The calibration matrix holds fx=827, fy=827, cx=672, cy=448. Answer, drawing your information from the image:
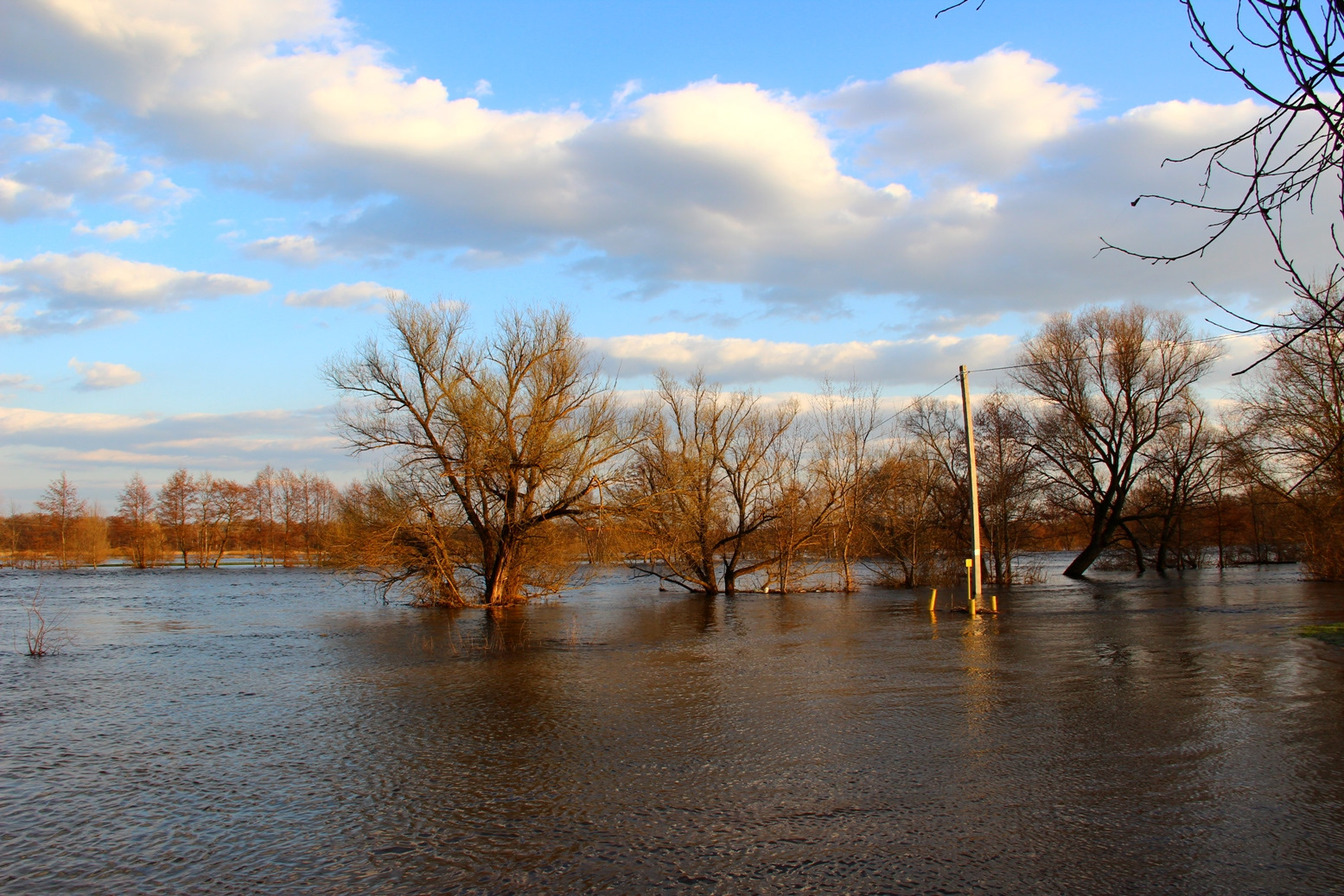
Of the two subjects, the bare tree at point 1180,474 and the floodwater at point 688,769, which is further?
the bare tree at point 1180,474

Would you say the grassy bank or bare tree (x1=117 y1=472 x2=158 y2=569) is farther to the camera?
bare tree (x1=117 y1=472 x2=158 y2=569)

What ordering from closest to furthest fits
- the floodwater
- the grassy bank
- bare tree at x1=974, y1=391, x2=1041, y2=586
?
the floodwater
the grassy bank
bare tree at x1=974, y1=391, x2=1041, y2=586

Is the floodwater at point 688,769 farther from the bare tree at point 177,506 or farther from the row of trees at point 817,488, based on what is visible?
the bare tree at point 177,506

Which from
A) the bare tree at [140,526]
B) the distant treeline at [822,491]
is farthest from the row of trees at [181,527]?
the distant treeline at [822,491]

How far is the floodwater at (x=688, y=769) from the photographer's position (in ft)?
16.6

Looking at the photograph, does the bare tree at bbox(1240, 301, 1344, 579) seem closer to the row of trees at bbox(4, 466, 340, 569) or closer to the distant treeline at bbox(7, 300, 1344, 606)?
the distant treeline at bbox(7, 300, 1344, 606)

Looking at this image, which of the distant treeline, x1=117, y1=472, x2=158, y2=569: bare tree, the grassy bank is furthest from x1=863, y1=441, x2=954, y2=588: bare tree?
x1=117, y1=472, x2=158, y2=569: bare tree

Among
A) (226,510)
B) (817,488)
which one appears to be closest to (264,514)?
(226,510)

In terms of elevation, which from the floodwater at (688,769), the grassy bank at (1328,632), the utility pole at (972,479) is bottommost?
the grassy bank at (1328,632)

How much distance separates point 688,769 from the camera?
731 centimetres

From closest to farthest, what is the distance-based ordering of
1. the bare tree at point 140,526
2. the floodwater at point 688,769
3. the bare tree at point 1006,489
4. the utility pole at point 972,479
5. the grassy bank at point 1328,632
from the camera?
the floodwater at point 688,769, the grassy bank at point 1328,632, the utility pole at point 972,479, the bare tree at point 1006,489, the bare tree at point 140,526

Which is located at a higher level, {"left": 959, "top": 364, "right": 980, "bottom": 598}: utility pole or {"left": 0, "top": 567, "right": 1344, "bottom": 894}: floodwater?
{"left": 959, "top": 364, "right": 980, "bottom": 598}: utility pole

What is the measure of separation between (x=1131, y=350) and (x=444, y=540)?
31.8 meters

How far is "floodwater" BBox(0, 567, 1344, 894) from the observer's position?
16.6 feet
